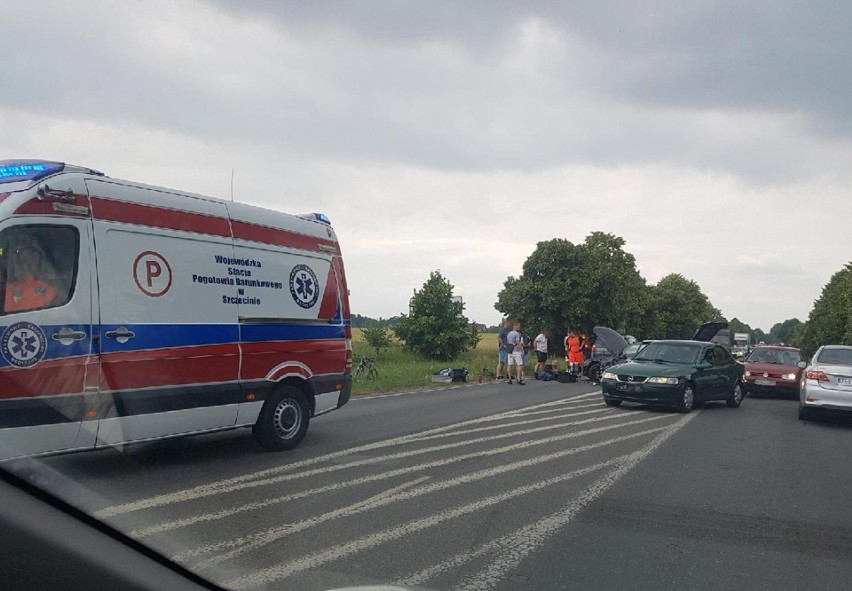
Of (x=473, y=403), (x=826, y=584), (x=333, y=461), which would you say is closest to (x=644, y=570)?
(x=826, y=584)

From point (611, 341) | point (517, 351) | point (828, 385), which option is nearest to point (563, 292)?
point (611, 341)

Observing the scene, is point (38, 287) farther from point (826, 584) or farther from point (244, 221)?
point (826, 584)

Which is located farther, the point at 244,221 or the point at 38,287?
the point at 244,221

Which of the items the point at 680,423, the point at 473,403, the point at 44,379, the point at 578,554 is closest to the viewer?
the point at 578,554

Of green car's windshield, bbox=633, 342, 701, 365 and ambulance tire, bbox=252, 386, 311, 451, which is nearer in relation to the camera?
ambulance tire, bbox=252, 386, 311, 451

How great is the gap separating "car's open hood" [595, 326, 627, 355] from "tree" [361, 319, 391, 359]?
44.7 feet

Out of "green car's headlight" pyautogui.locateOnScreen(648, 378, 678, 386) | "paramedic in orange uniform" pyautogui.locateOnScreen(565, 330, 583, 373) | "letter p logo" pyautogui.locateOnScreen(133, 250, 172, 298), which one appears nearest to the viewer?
"letter p logo" pyautogui.locateOnScreen(133, 250, 172, 298)

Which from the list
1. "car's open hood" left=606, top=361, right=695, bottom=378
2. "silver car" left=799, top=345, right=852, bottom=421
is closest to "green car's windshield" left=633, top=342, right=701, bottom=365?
"car's open hood" left=606, top=361, right=695, bottom=378

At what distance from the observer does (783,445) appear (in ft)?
35.6

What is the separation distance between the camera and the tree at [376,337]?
35.4m

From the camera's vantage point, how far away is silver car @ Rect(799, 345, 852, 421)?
13.3 metres

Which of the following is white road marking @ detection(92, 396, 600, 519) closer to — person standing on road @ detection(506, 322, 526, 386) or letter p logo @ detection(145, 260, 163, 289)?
letter p logo @ detection(145, 260, 163, 289)

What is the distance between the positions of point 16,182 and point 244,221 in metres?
2.50

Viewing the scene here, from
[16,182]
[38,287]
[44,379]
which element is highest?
[16,182]
